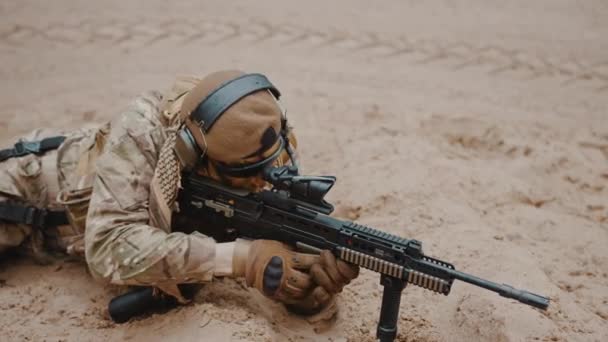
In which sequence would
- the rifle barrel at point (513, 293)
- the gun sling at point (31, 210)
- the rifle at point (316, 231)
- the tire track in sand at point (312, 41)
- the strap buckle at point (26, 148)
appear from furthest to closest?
the tire track in sand at point (312, 41)
the strap buckle at point (26, 148)
the gun sling at point (31, 210)
the rifle at point (316, 231)
the rifle barrel at point (513, 293)

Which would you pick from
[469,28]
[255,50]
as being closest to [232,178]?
[255,50]

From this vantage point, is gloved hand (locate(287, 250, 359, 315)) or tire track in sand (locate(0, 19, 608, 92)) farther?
tire track in sand (locate(0, 19, 608, 92))

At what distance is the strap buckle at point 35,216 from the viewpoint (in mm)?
3129

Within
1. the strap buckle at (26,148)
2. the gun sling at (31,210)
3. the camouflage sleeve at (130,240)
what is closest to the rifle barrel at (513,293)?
the camouflage sleeve at (130,240)

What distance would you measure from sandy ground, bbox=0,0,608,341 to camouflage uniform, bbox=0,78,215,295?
32cm

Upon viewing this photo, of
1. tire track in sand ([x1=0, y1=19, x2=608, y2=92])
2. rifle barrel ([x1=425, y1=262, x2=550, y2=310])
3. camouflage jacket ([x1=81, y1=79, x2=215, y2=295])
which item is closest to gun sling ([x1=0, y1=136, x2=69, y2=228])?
camouflage jacket ([x1=81, y1=79, x2=215, y2=295])

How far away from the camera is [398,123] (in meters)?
5.05

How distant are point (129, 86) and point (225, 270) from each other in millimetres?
3481

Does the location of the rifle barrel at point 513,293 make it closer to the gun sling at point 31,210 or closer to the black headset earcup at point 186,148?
the black headset earcup at point 186,148

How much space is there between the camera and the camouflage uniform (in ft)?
8.60

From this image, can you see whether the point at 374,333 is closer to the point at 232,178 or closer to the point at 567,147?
the point at 232,178

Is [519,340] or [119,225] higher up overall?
[119,225]

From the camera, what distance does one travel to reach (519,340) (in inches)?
106

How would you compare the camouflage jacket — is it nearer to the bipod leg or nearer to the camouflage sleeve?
the camouflage sleeve
